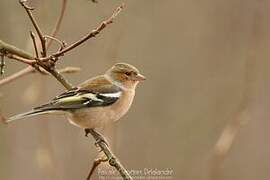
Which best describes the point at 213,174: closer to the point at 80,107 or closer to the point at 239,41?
Answer: the point at 80,107

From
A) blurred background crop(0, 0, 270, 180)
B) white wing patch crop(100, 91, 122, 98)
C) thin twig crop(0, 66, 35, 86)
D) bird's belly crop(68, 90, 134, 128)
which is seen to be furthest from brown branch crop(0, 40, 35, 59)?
blurred background crop(0, 0, 270, 180)

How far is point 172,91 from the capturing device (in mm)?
8438

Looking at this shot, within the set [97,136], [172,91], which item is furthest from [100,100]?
[172,91]

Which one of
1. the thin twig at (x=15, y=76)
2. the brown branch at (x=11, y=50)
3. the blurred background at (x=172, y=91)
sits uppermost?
the blurred background at (x=172, y=91)

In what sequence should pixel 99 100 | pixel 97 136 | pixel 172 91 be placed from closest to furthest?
pixel 97 136, pixel 99 100, pixel 172 91

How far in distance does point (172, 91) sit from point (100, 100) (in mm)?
3131

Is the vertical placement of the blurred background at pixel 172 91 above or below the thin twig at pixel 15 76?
above

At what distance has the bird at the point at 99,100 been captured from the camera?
5.08m

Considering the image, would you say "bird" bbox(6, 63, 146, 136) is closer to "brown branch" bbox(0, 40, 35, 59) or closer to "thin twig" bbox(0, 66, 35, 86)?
"thin twig" bbox(0, 66, 35, 86)

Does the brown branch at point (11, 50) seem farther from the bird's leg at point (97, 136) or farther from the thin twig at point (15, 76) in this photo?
the bird's leg at point (97, 136)

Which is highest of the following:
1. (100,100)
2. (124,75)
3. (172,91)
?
(172,91)

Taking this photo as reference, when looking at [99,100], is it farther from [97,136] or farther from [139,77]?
[97,136]

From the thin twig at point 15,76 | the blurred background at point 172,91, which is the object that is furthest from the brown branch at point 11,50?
the blurred background at point 172,91

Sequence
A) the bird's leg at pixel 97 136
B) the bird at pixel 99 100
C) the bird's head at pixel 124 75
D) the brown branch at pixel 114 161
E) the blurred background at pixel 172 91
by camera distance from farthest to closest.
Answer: the blurred background at pixel 172 91
the bird's head at pixel 124 75
the bird at pixel 99 100
the bird's leg at pixel 97 136
the brown branch at pixel 114 161
